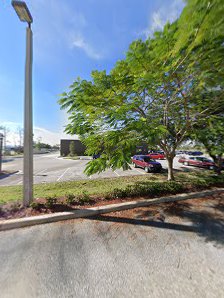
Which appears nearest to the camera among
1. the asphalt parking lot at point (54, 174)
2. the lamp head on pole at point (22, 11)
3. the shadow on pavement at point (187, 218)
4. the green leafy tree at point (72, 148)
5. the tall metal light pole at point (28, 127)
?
the shadow on pavement at point (187, 218)

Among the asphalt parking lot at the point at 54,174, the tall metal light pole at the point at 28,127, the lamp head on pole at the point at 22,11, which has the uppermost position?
the lamp head on pole at the point at 22,11

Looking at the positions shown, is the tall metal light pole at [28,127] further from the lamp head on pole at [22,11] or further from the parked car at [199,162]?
the parked car at [199,162]

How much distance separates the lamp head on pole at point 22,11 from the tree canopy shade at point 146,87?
6.94ft

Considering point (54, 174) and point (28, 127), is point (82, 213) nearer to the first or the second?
point (28, 127)

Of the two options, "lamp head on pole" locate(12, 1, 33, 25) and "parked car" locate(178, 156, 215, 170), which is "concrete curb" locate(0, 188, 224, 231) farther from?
"parked car" locate(178, 156, 215, 170)

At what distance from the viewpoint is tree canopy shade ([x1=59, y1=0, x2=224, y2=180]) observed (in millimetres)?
3768

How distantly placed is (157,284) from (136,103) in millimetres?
5072

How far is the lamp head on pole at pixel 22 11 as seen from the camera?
3578 millimetres

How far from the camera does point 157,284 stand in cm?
212

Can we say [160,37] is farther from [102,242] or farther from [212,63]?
[102,242]

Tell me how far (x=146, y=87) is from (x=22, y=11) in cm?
406

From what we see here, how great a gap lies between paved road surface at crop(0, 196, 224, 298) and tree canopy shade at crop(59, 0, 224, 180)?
2.05 m

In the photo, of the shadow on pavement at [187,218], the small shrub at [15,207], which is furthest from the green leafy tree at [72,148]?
the shadow on pavement at [187,218]

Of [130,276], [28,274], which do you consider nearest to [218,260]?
[130,276]
